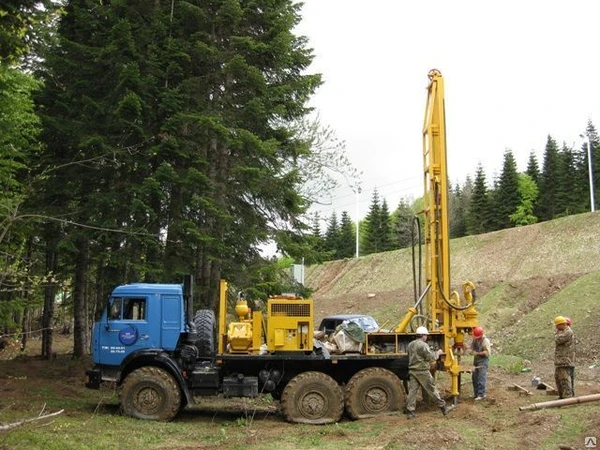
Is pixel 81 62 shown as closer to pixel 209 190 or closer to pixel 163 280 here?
pixel 209 190

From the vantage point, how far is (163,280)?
1606 cm

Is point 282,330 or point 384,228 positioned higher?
point 384,228

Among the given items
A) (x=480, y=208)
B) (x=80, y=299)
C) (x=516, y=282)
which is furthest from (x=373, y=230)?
(x=80, y=299)

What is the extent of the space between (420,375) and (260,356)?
127 inches

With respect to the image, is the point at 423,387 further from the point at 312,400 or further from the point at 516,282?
the point at 516,282

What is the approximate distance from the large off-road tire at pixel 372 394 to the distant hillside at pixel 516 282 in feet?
33.9

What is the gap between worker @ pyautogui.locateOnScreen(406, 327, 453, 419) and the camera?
12031mm

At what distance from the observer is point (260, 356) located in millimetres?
12633

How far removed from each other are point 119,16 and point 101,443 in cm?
1279

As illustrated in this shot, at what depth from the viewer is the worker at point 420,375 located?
12.0 m

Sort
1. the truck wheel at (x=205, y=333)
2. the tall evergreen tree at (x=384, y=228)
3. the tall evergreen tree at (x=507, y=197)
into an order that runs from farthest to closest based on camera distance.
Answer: the tall evergreen tree at (x=384, y=228) < the tall evergreen tree at (x=507, y=197) < the truck wheel at (x=205, y=333)

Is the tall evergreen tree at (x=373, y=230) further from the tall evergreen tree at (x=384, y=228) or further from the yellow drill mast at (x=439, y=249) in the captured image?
the yellow drill mast at (x=439, y=249)

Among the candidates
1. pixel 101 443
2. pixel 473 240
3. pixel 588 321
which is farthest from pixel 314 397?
pixel 473 240

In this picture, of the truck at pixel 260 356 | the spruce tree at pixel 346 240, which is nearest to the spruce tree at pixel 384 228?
the spruce tree at pixel 346 240
